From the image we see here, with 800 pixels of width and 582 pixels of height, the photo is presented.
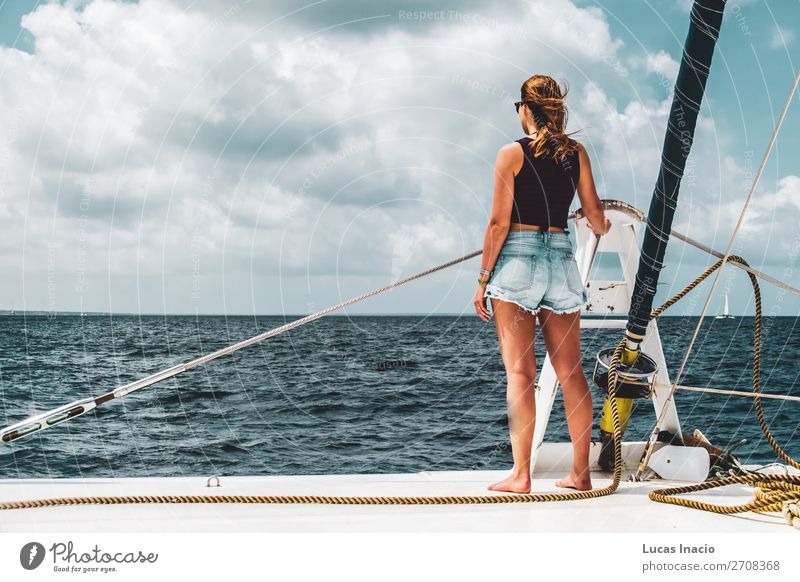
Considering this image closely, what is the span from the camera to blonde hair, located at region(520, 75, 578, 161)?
10.1 ft

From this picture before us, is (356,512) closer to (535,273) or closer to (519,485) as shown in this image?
(519,485)

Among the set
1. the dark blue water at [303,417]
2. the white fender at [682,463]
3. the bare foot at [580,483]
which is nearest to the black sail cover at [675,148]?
the white fender at [682,463]

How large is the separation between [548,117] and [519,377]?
1076 mm

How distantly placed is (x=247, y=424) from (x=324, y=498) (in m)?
11.2

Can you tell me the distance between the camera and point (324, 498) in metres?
3.07

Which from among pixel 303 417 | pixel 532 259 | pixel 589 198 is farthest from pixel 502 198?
pixel 303 417

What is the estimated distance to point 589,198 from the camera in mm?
3314

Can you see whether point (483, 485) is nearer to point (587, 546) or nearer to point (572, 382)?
point (572, 382)

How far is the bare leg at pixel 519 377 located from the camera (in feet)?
10.3

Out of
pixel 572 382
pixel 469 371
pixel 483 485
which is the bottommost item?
pixel 469 371

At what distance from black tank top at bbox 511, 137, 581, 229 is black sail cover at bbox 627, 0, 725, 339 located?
1.59 feet

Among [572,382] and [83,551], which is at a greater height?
[572,382]

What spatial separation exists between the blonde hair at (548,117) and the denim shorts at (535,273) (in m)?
0.34

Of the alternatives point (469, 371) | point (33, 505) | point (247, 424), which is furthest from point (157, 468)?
point (469, 371)
